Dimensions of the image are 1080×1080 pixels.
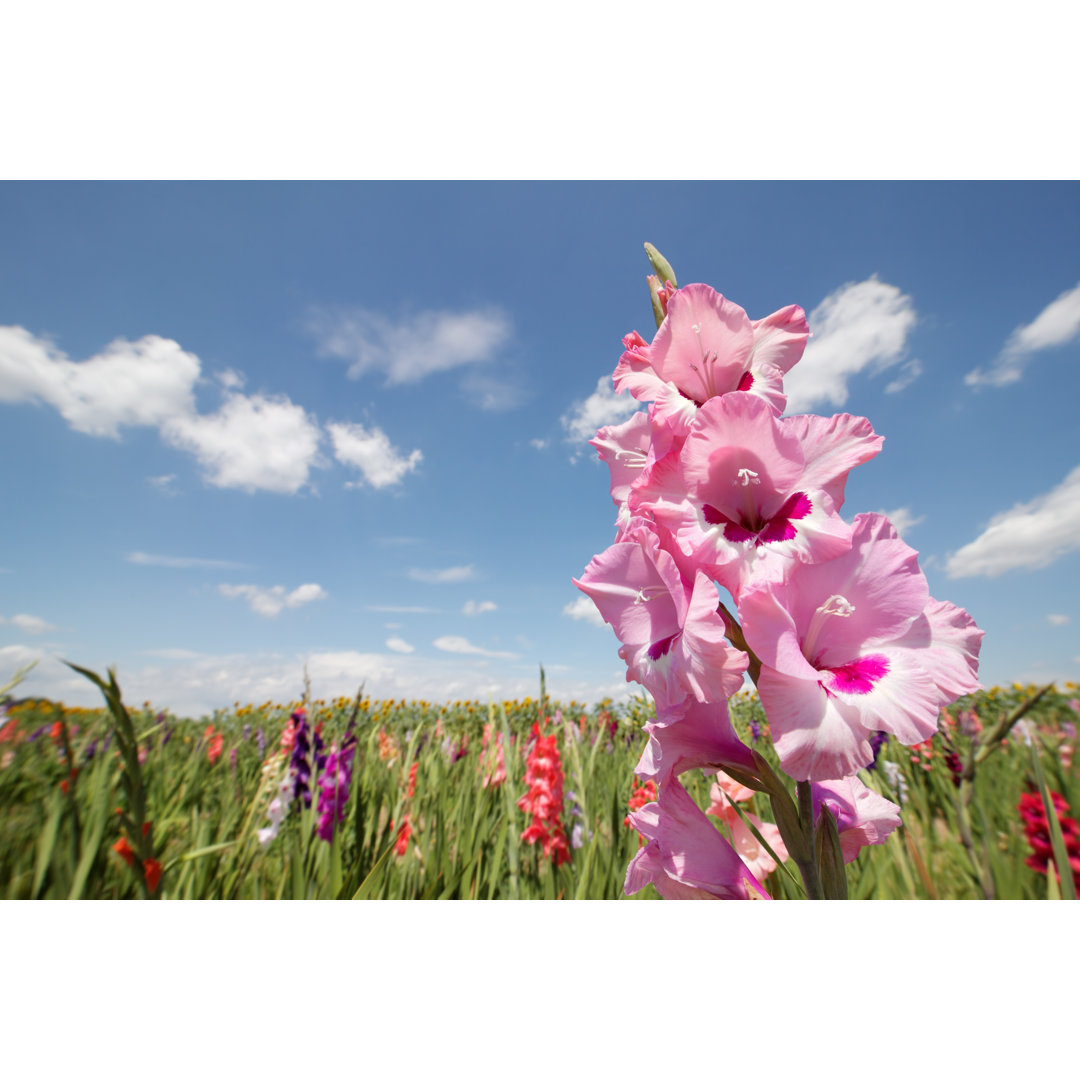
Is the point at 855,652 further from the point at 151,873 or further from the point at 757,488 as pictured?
the point at 151,873

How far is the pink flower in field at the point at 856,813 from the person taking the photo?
0.62m

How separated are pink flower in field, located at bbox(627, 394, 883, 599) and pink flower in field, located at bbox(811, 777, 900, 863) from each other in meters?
0.29

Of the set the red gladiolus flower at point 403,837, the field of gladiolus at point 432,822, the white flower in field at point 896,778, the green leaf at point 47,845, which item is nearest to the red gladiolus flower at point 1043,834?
the field of gladiolus at point 432,822

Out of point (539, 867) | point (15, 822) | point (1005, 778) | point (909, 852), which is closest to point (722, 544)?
point (909, 852)

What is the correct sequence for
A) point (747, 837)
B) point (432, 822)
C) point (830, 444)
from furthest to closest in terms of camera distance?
1. point (432, 822)
2. point (747, 837)
3. point (830, 444)

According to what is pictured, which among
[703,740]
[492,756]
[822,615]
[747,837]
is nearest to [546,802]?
[492,756]

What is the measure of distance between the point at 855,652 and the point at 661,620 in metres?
0.19

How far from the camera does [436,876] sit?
1442 millimetres

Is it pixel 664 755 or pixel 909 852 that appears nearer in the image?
pixel 664 755

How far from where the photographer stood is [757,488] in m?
0.57

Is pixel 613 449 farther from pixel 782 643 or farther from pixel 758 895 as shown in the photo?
pixel 758 895

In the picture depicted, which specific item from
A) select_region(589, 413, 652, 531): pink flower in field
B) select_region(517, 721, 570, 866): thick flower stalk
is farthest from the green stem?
select_region(517, 721, 570, 866): thick flower stalk

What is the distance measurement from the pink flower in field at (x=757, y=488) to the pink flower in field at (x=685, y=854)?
293 millimetres

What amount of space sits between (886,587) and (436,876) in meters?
1.41
